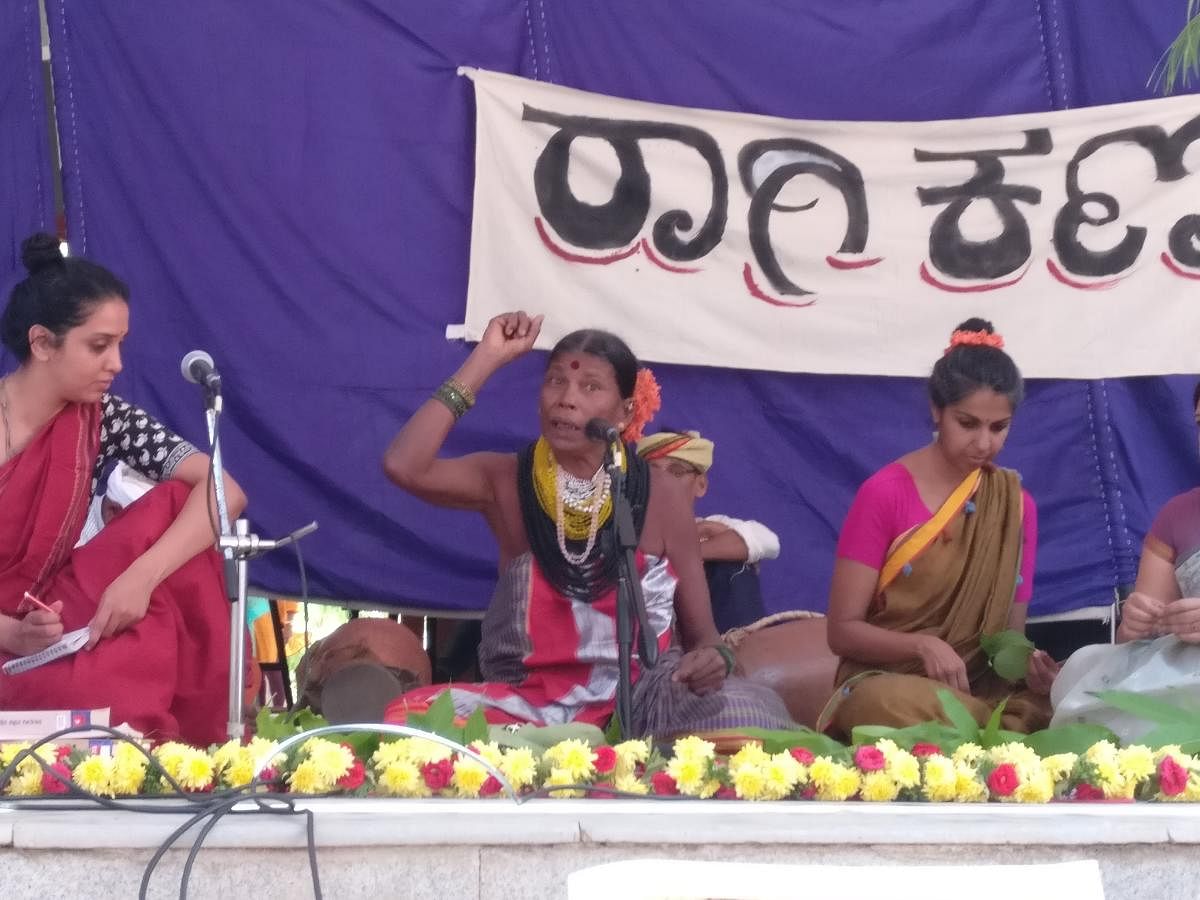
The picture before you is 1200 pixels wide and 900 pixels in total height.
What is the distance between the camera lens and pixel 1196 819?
77.2 inches

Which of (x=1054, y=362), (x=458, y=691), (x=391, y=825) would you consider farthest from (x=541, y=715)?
(x=1054, y=362)

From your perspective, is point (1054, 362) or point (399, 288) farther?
point (1054, 362)

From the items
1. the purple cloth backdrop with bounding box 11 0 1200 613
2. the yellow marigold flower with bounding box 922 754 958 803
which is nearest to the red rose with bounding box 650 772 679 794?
the yellow marigold flower with bounding box 922 754 958 803

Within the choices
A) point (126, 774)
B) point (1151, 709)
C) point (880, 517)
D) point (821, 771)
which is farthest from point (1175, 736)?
→ point (126, 774)

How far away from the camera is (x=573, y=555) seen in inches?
147

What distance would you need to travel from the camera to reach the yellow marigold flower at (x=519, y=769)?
221 cm

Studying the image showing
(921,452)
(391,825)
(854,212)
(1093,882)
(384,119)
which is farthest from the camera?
(854,212)

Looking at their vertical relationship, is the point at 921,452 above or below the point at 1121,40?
below

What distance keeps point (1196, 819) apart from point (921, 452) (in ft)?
6.15

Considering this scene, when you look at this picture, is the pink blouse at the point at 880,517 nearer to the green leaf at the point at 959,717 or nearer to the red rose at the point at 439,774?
the green leaf at the point at 959,717

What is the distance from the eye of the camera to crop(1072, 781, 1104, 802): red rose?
2.27 meters

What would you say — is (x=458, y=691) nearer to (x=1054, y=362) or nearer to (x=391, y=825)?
(x=391, y=825)

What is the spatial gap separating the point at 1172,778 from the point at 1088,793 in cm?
12

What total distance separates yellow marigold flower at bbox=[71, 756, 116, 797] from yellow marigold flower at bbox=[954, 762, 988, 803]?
1171 millimetres
